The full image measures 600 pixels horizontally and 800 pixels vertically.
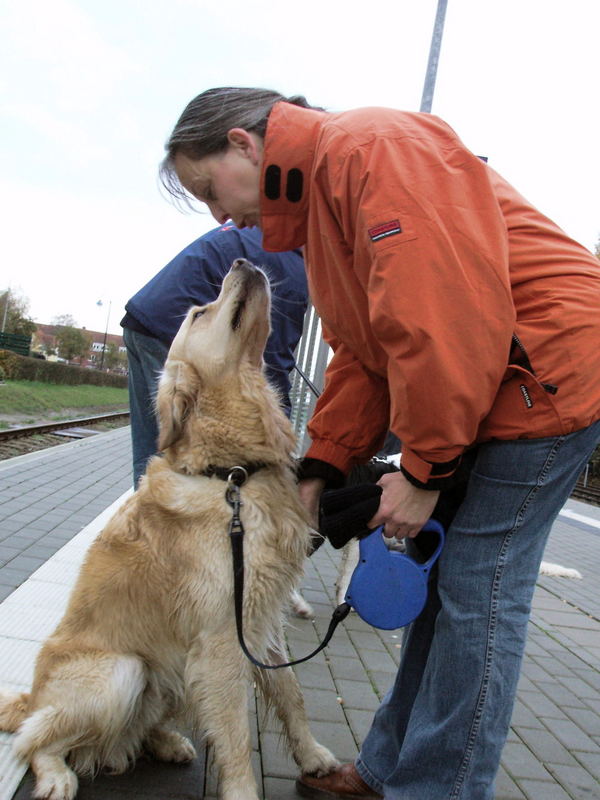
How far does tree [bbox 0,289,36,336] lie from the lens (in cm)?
7281

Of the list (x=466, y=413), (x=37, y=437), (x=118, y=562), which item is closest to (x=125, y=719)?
(x=118, y=562)

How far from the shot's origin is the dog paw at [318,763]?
2607 mm

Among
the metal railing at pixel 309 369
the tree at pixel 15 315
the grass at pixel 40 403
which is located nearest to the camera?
the metal railing at pixel 309 369

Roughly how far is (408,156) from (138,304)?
2308mm

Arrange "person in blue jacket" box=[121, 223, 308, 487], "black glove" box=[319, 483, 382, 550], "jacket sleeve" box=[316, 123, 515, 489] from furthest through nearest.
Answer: "person in blue jacket" box=[121, 223, 308, 487] → "black glove" box=[319, 483, 382, 550] → "jacket sleeve" box=[316, 123, 515, 489]

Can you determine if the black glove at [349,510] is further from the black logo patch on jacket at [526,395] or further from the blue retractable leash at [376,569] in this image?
the black logo patch on jacket at [526,395]

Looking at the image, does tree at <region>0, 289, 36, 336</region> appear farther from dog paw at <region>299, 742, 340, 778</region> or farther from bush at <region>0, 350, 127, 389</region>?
dog paw at <region>299, 742, 340, 778</region>

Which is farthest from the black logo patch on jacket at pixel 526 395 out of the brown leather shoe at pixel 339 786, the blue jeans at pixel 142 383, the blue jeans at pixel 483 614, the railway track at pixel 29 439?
the railway track at pixel 29 439

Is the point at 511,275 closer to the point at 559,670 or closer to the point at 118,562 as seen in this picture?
the point at 118,562

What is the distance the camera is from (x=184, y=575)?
94.7 inches

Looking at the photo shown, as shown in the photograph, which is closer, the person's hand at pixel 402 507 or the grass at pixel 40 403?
the person's hand at pixel 402 507

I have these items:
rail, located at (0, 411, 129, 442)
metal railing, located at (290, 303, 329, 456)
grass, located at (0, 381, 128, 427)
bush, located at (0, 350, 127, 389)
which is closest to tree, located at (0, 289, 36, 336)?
bush, located at (0, 350, 127, 389)

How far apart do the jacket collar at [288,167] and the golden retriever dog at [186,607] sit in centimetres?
78

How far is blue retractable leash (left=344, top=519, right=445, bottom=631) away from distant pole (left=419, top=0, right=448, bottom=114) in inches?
Answer: 296
